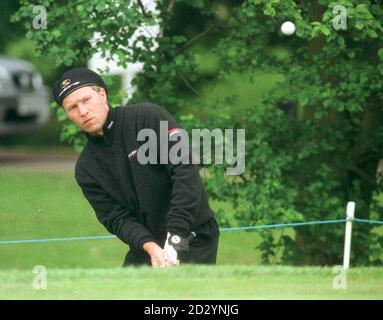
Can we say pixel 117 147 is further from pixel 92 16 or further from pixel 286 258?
pixel 286 258

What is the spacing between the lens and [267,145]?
43.9 feet

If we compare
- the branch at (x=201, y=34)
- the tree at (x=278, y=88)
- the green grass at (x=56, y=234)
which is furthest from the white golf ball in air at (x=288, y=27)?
the green grass at (x=56, y=234)

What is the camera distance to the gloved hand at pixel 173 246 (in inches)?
352

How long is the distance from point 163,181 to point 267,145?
416cm

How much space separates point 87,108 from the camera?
9219 millimetres

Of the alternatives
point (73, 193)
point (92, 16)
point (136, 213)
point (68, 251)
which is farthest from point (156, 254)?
point (73, 193)

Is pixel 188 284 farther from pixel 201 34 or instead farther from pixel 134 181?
pixel 201 34

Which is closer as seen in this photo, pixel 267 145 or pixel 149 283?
pixel 149 283

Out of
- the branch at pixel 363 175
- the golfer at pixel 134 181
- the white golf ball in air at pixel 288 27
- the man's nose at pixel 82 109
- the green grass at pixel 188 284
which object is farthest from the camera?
the branch at pixel 363 175

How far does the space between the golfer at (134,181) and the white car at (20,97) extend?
38.9 feet

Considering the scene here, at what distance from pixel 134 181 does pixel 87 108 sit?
1.76ft

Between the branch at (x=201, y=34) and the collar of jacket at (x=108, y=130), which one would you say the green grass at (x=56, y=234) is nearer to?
the branch at (x=201, y=34)

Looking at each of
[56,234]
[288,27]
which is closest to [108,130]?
[288,27]

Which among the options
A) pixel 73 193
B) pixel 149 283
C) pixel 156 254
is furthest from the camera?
pixel 73 193
